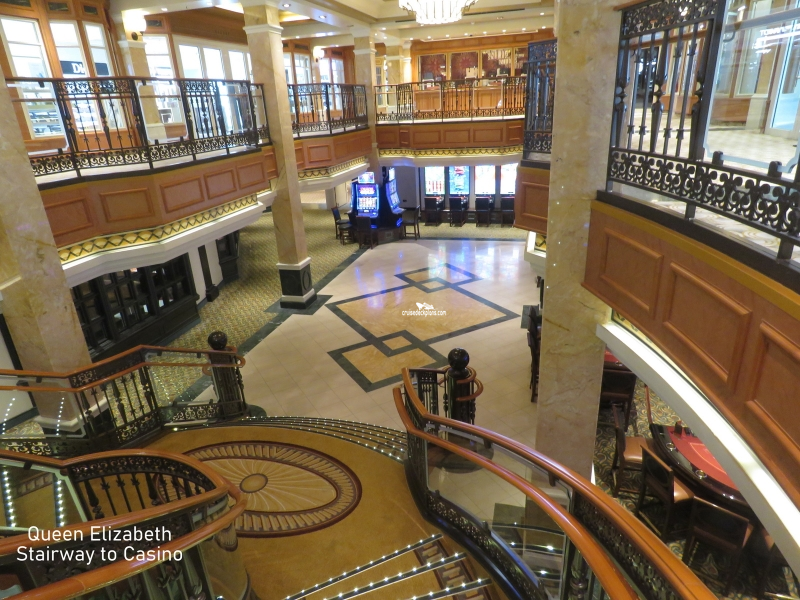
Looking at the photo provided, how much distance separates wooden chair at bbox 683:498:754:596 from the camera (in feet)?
12.5

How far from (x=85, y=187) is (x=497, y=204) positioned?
43.5 ft

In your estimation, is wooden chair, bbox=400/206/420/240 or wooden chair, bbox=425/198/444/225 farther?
wooden chair, bbox=425/198/444/225

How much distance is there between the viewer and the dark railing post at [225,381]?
585 cm

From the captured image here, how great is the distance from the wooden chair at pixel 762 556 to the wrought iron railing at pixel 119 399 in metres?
5.34

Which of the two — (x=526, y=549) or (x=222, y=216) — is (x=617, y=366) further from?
(x=222, y=216)

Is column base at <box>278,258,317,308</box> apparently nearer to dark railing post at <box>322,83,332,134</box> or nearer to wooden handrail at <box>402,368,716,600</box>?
dark railing post at <box>322,83,332,134</box>

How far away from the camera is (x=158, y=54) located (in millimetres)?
11023

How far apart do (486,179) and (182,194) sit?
11.9 metres

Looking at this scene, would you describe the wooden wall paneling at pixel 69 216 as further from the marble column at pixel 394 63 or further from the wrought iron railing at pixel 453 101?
the marble column at pixel 394 63

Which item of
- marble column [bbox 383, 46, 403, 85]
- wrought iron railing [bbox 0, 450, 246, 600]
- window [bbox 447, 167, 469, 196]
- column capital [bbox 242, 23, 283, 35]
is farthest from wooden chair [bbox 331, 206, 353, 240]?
wrought iron railing [bbox 0, 450, 246, 600]

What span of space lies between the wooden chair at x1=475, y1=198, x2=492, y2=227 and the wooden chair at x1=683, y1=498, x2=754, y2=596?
12.9m

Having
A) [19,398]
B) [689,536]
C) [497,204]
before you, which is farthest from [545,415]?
[497,204]

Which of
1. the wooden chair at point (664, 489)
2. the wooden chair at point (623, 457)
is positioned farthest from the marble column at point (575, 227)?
the wooden chair at point (623, 457)

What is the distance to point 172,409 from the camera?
525 centimetres
